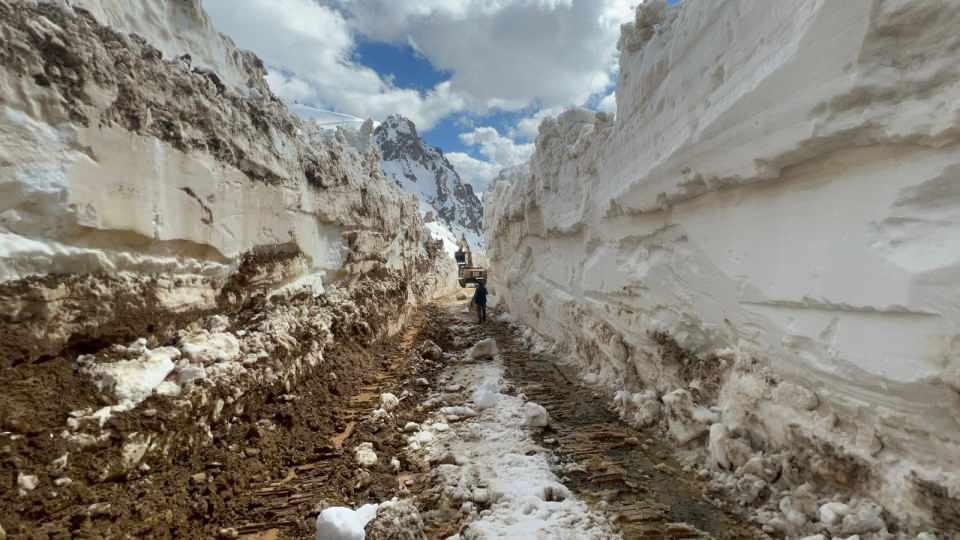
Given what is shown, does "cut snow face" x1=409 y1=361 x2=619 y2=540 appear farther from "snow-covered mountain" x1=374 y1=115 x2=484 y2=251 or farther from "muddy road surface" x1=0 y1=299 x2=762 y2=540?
"snow-covered mountain" x1=374 y1=115 x2=484 y2=251

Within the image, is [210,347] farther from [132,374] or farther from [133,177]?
[133,177]

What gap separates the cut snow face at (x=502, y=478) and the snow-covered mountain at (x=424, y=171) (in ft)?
285

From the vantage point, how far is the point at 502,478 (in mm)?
4242

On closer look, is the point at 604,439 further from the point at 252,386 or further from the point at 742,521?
the point at 252,386

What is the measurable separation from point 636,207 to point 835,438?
12.6 feet

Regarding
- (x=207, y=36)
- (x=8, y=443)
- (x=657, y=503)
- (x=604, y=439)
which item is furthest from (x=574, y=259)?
(x=8, y=443)

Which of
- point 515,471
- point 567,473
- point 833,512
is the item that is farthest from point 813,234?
point 515,471

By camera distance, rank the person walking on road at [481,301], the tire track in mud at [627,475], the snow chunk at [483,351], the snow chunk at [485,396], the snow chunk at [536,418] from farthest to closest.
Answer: the person walking on road at [481,301]
the snow chunk at [483,351]
the snow chunk at [485,396]
the snow chunk at [536,418]
the tire track in mud at [627,475]

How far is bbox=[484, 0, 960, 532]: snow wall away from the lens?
2.57m

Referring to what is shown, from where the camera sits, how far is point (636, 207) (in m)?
6.22

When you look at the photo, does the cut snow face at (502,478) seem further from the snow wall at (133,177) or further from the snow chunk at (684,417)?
the snow wall at (133,177)

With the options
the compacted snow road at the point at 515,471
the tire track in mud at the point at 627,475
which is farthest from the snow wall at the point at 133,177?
the tire track in mud at the point at 627,475

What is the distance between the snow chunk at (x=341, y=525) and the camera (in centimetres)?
326

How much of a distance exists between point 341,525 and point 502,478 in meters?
1.65
